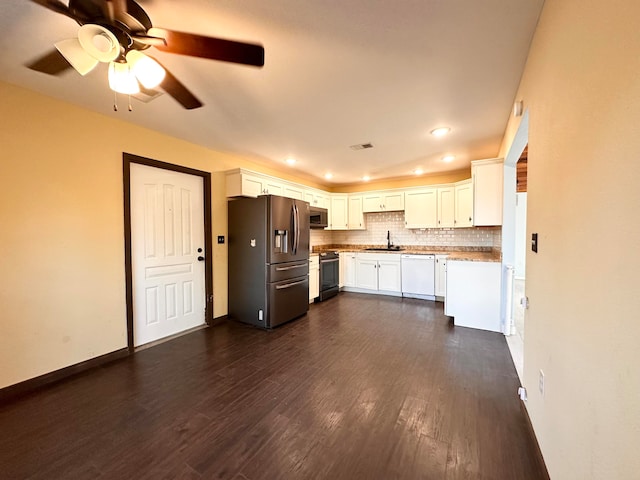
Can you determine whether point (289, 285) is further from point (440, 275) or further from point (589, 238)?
point (589, 238)

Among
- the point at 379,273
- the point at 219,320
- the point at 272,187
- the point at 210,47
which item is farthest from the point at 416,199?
the point at 210,47

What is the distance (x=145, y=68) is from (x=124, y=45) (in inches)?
5.0

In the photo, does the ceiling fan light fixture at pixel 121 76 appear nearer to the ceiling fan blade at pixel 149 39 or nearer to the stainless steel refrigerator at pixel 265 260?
the ceiling fan blade at pixel 149 39

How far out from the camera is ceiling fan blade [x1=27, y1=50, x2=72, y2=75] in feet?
4.81

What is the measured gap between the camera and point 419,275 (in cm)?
489

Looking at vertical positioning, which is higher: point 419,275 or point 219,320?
point 419,275

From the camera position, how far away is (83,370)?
246 cm

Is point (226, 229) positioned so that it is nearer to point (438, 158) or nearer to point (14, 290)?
point (14, 290)

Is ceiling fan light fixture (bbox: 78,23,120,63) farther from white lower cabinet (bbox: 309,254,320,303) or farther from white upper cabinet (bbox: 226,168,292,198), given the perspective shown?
white lower cabinet (bbox: 309,254,320,303)

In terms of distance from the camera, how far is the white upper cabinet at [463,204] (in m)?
4.42

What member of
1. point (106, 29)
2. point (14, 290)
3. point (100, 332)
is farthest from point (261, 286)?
point (106, 29)

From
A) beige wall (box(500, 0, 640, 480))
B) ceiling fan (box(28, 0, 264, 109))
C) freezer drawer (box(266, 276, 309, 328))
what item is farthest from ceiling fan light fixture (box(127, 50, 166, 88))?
freezer drawer (box(266, 276, 309, 328))

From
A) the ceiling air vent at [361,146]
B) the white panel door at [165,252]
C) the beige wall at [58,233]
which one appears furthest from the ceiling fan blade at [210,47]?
the ceiling air vent at [361,146]

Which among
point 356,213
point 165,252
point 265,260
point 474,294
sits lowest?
point 474,294
